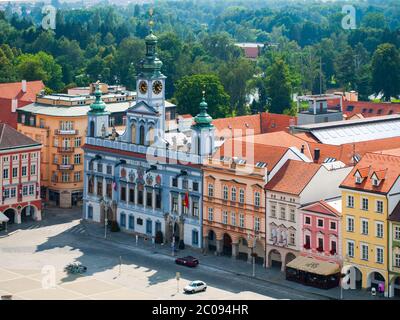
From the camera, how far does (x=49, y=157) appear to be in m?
145

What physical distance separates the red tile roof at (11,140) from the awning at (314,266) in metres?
43.2

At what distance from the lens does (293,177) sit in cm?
10906

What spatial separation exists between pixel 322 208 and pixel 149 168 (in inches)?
1011

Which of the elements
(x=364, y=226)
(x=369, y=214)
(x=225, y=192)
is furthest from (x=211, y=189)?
(x=369, y=214)

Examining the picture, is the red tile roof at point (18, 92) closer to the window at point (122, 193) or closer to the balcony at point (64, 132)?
the balcony at point (64, 132)

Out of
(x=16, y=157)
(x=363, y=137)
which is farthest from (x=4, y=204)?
(x=363, y=137)

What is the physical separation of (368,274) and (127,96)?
6186cm

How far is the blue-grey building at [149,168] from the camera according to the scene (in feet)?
388

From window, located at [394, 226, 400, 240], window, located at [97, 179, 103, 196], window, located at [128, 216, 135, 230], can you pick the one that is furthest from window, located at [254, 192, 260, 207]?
window, located at [97, 179, 103, 196]

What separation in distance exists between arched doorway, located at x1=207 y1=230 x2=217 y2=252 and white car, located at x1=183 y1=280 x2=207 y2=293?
52.8ft

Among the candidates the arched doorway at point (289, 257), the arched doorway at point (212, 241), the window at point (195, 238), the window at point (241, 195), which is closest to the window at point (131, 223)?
the window at point (195, 238)

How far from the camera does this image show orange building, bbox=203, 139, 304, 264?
11098 centimetres

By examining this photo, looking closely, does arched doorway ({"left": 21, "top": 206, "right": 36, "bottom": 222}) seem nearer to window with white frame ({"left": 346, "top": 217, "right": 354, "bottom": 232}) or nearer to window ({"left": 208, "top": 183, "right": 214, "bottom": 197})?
→ window ({"left": 208, "top": 183, "right": 214, "bottom": 197})
